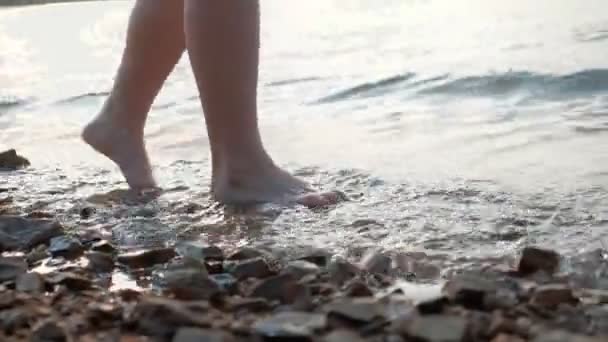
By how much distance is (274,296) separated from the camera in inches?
51.3

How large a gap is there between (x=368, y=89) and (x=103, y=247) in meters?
2.37

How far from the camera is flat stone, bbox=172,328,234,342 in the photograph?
104 cm

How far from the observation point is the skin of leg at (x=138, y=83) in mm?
2158

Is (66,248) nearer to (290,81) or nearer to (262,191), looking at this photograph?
(262,191)

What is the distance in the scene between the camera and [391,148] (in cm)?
262

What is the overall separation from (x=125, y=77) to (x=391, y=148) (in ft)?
2.70

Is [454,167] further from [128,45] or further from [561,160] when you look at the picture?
[128,45]

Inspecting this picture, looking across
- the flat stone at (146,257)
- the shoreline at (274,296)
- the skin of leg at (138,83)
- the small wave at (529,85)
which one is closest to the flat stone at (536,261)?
the shoreline at (274,296)

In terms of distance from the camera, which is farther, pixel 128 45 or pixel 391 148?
pixel 391 148

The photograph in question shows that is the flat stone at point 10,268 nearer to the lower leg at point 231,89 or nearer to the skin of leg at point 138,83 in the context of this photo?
the lower leg at point 231,89

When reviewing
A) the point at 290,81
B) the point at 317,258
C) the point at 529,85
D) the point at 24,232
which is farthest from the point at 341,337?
the point at 290,81

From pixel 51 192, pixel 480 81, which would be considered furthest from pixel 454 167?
pixel 480 81

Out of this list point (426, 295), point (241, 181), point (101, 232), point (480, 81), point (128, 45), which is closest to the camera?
point (426, 295)

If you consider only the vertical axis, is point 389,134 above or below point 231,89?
below
